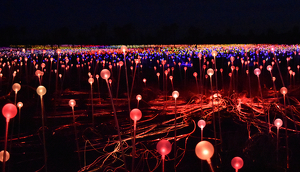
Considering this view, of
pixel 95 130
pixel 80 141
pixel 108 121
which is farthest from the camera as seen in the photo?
pixel 108 121

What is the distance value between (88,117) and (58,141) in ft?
5.77

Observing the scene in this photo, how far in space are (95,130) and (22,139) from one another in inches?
46.3

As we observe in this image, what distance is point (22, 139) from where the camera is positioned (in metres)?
4.60

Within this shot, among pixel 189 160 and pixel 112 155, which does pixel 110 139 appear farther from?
pixel 189 160

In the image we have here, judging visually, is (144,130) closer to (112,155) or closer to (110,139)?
(110,139)

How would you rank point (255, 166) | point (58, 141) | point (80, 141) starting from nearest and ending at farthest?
point (255, 166)
point (58, 141)
point (80, 141)
